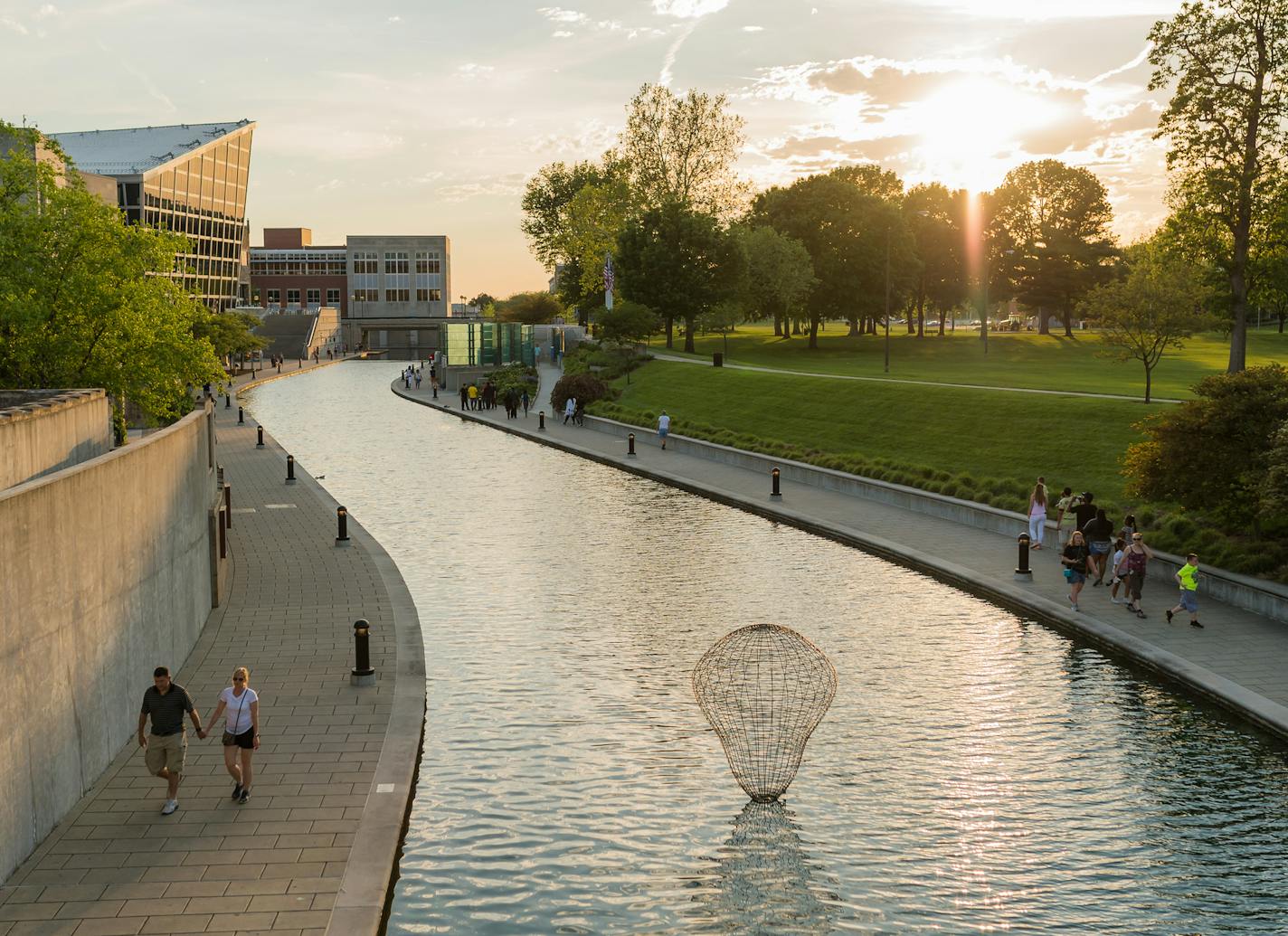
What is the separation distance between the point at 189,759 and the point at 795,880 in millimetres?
6989

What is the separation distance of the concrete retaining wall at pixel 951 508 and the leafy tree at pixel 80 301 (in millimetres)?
17261

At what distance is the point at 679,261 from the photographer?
80438mm

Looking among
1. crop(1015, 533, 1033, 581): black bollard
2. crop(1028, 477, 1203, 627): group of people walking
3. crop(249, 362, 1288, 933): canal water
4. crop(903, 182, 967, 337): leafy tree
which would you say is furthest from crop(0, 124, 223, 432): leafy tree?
crop(903, 182, 967, 337): leafy tree

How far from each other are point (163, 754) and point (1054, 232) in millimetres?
100476

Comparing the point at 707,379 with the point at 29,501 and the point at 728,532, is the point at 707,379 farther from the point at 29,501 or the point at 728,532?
the point at 29,501

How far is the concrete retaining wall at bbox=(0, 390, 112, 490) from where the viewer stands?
1564 cm

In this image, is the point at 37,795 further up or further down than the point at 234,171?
further down

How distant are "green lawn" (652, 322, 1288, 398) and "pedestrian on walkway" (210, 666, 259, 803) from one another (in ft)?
122

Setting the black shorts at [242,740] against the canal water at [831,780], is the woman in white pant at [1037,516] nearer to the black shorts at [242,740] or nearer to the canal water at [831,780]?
the canal water at [831,780]

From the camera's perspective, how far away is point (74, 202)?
91.6ft

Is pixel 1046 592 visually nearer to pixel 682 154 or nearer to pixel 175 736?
pixel 175 736

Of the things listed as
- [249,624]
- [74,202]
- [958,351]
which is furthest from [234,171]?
[249,624]

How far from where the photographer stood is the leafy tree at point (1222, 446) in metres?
22.1

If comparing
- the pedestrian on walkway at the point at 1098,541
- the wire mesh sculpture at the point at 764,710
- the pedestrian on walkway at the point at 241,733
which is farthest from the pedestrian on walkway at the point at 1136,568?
the pedestrian on walkway at the point at 241,733
